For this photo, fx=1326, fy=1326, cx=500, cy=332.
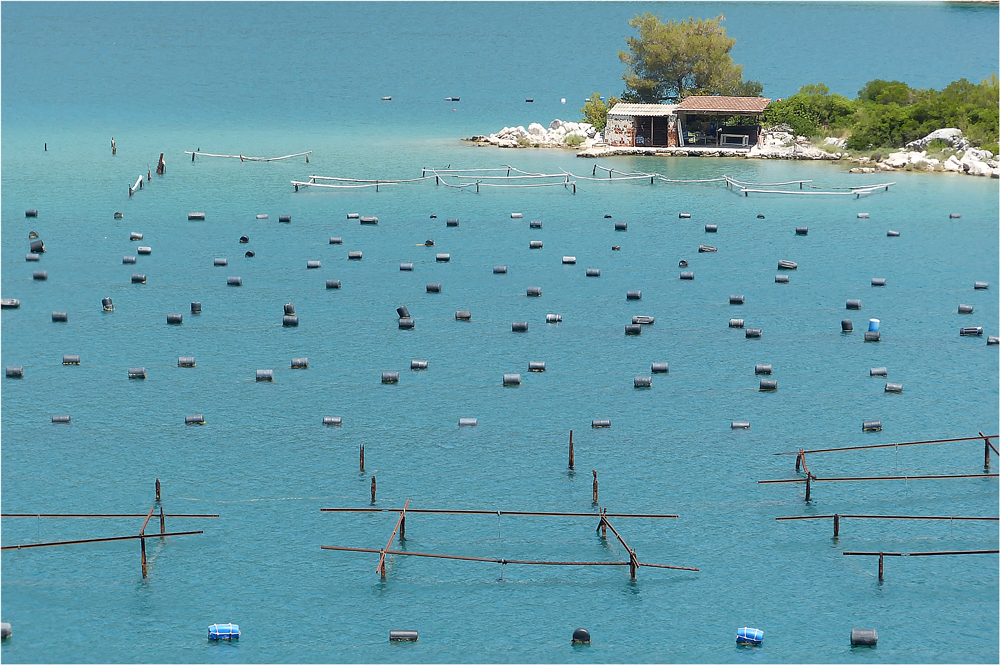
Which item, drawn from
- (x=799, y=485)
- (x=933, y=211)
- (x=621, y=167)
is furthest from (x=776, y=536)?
(x=621, y=167)

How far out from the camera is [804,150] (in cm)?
14300

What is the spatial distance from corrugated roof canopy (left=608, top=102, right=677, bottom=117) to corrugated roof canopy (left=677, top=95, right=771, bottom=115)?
144cm

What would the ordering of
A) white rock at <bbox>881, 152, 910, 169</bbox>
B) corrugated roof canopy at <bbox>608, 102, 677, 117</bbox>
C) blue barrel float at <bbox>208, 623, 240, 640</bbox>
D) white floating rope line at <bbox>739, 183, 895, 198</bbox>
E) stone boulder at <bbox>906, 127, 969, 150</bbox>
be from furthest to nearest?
1. corrugated roof canopy at <bbox>608, 102, 677, 117</bbox>
2. stone boulder at <bbox>906, 127, 969, 150</bbox>
3. white rock at <bbox>881, 152, 910, 169</bbox>
4. white floating rope line at <bbox>739, 183, 895, 198</bbox>
5. blue barrel float at <bbox>208, 623, 240, 640</bbox>

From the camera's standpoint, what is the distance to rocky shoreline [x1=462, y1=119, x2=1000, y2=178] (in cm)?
13475

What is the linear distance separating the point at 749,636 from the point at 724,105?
99981 mm

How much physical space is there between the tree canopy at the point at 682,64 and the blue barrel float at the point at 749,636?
373ft

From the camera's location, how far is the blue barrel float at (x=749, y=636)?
48094mm

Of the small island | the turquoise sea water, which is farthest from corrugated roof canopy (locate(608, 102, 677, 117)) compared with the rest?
the turquoise sea water

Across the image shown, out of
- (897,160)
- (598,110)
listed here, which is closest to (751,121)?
(897,160)

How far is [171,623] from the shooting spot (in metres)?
49.4

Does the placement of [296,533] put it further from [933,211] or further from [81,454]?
[933,211]

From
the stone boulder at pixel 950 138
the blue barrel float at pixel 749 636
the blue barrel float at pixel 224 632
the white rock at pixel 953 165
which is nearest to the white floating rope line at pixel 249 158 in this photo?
the stone boulder at pixel 950 138

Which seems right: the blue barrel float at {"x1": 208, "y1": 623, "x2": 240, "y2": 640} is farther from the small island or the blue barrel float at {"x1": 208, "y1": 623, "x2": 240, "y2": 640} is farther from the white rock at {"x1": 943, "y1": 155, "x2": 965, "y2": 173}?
the white rock at {"x1": 943, "y1": 155, "x2": 965, "y2": 173}

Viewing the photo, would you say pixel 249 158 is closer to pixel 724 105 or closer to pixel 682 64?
pixel 682 64
